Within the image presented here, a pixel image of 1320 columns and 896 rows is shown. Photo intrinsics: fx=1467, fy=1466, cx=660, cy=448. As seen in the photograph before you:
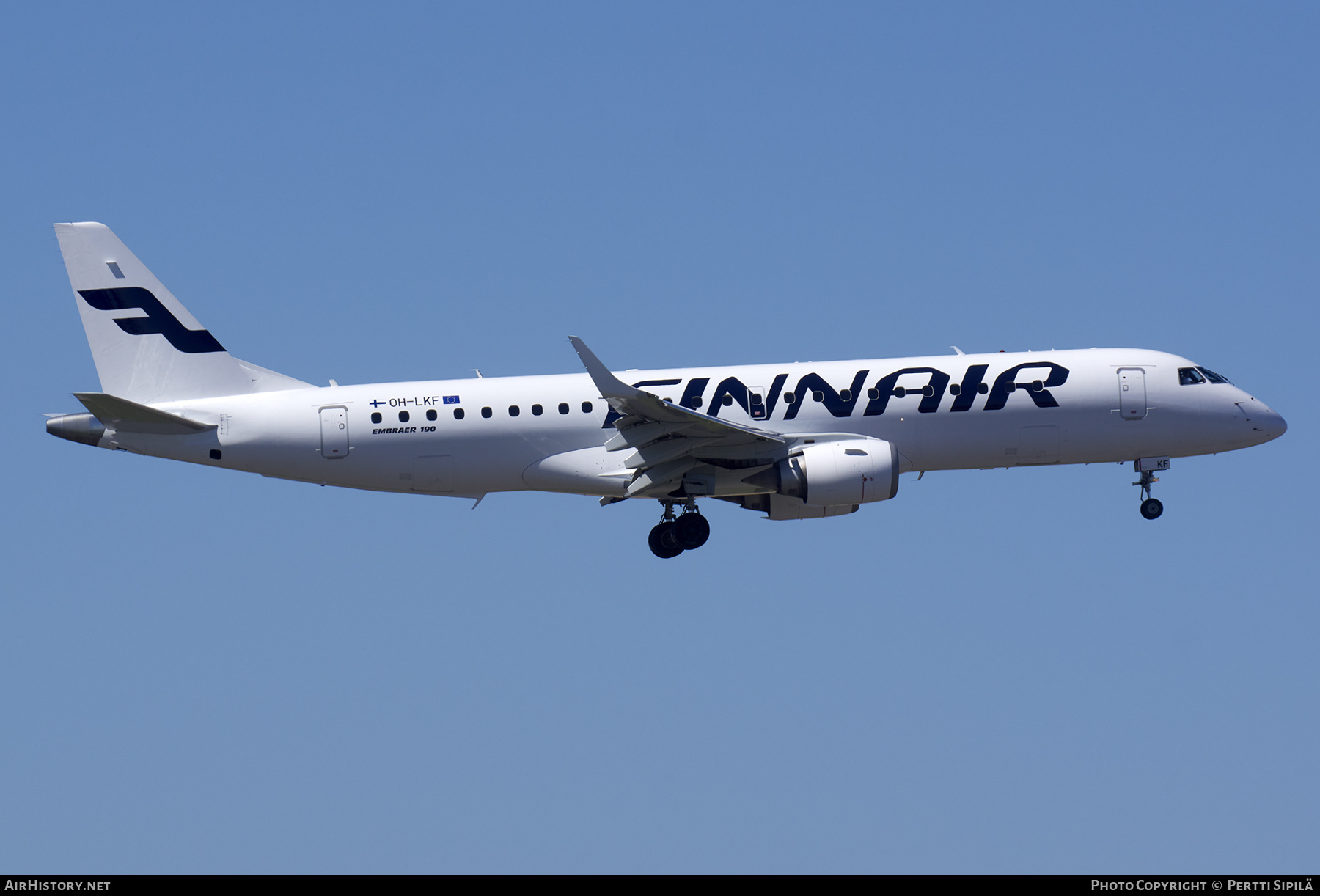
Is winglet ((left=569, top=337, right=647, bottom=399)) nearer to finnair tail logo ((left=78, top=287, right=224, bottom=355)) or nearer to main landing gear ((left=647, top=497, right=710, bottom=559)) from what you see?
main landing gear ((left=647, top=497, right=710, bottom=559))

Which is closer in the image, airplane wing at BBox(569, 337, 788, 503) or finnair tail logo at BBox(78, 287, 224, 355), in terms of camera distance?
airplane wing at BBox(569, 337, 788, 503)

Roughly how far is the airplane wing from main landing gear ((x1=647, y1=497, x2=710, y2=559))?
2.73ft

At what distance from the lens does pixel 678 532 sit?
37.8 m

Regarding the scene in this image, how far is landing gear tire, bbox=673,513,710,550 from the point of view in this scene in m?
37.7

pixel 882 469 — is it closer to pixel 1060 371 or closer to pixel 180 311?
pixel 1060 371

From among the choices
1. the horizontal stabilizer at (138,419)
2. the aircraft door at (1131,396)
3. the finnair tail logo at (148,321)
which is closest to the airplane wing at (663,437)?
the aircraft door at (1131,396)

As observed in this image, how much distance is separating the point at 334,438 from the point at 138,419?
15.8 feet

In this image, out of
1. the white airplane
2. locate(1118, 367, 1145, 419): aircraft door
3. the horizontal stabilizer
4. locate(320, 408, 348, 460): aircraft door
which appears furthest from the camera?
locate(1118, 367, 1145, 419): aircraft door

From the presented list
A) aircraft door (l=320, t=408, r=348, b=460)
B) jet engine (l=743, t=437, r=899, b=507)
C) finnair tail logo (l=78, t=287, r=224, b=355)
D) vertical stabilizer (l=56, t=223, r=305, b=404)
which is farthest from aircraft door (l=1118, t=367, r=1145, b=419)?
finnair tail logo (l=78, t=287, r=224, b=355)

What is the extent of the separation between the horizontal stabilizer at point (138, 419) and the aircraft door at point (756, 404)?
44.6 feet

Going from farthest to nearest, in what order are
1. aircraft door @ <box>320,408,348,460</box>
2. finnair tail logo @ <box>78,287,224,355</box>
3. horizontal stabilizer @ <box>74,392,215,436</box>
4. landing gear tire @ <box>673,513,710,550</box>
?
1. finnair tail logo @ <box>78,287,224,355</box>
2. landing gear tire @ <box>673,513,710,550</box>
3. aircraft door @ <box>320,408,348,460</box>
4. horizontal stabilizer @ <box>74,392,215,436</box>

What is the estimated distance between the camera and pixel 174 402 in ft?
125

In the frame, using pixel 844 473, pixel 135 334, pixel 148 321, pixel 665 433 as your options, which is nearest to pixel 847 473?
pixel 844 473

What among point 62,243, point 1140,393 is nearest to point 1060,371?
point 1140,393
